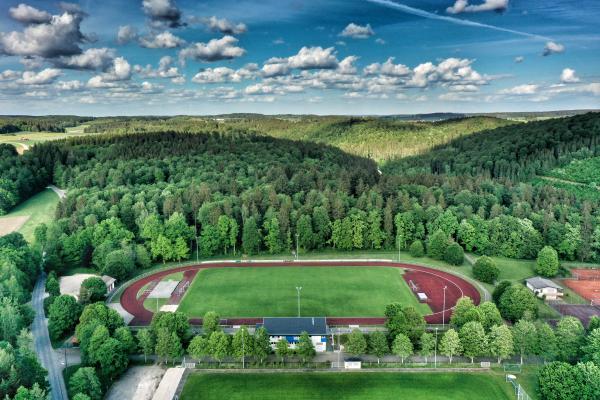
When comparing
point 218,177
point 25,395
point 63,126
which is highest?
point 63,126

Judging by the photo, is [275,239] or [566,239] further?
[275,239]

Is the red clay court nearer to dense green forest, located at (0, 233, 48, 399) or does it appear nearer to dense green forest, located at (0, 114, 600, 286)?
dense green forest, located at (0, 114, 600, 286)

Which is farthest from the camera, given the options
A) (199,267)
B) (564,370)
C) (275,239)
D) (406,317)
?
(275,239)

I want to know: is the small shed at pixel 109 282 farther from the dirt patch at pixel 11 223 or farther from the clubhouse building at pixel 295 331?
the dirt patch at pixel 11 223

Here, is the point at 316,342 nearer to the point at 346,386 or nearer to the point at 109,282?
the point at 346,386

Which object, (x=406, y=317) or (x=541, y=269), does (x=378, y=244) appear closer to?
(x=541, y=269)

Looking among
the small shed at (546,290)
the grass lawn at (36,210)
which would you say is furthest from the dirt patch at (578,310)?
the grass lawn at (36,210)

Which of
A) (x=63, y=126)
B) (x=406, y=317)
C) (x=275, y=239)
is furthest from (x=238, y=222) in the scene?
(x=63, y=126)
